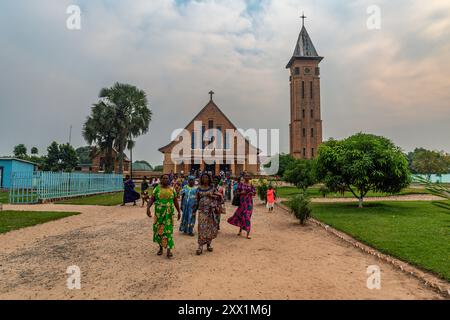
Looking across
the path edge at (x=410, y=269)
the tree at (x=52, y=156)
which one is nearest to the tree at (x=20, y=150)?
the tree at (x=52, y=156)

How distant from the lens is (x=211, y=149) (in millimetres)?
38094

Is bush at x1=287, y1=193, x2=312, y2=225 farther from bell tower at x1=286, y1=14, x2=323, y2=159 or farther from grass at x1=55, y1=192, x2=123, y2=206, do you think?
bell tower at x1=286, y1=14, x2=323, y2=159

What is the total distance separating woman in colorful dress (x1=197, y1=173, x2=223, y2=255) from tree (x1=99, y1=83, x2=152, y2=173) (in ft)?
87.7

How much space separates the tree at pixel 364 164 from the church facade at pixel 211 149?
23.0m

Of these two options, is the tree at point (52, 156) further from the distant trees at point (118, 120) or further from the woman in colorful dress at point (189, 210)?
the woman in colorful dress at point (189, 210)

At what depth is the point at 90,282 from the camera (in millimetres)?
4254

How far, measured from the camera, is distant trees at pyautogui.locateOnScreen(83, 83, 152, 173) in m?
29.7

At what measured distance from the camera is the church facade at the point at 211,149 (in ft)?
122

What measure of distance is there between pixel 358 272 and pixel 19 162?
107 feet

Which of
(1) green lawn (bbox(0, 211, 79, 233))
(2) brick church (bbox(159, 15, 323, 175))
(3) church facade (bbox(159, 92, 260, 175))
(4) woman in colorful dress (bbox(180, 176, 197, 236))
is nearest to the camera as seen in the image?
(4) woman in colorful dress (bbox(180, 176, 197, 236))

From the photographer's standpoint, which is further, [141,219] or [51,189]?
[51,189]

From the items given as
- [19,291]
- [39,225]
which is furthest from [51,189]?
[19,291]

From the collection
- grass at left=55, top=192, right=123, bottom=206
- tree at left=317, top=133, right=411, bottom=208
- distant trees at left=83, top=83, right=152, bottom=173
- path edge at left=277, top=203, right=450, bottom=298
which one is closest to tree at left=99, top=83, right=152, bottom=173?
distant trees at left=83, top=83, right=152, bottom=173
